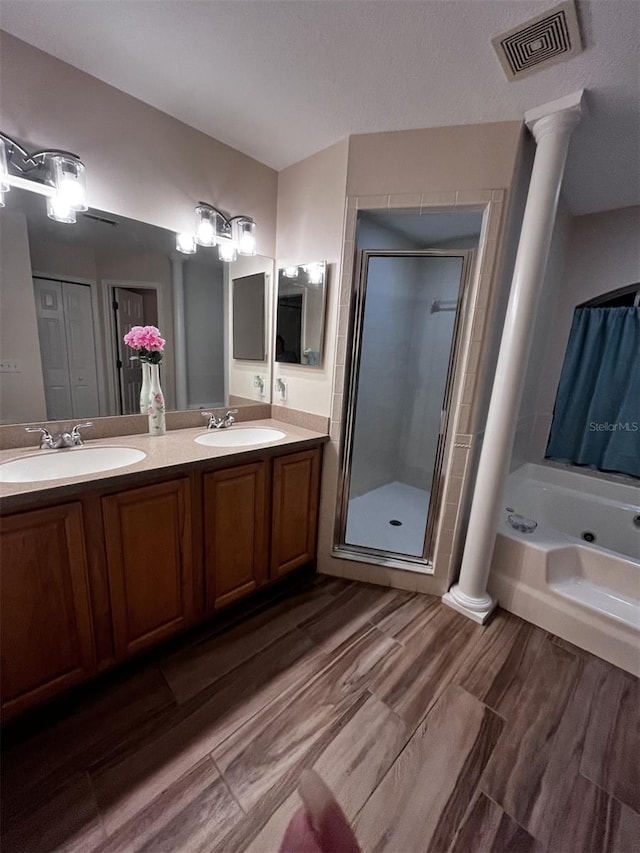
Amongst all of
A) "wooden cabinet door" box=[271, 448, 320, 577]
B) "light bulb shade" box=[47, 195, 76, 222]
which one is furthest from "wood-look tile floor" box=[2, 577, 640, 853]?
"light bulb shade" box=[47, 195, 76, 222]

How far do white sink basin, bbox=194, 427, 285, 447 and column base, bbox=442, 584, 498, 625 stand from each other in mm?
1307

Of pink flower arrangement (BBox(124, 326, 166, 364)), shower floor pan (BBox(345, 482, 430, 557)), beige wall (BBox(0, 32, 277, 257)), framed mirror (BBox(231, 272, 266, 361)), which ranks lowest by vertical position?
shower floor pan (BBox(345, 482, 430, 557))

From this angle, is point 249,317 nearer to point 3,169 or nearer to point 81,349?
point 81,349

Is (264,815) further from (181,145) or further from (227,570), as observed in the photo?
(181,145)

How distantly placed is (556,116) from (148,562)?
242cm

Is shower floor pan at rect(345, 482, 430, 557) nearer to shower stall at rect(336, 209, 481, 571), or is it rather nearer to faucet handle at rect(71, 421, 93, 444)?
shower stall at rect(336, 209, 481, 571)

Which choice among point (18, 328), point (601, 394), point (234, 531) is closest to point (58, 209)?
point (18, 328)

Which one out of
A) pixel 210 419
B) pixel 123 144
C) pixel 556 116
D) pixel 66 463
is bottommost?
pixel 66 463

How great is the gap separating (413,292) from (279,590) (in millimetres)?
2406

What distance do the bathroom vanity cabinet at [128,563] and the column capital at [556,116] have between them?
1.78 m

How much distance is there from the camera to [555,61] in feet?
3.79

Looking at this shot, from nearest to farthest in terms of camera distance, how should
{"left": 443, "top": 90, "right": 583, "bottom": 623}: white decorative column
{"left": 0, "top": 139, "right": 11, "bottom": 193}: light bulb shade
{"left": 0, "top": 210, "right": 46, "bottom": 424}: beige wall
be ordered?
{"left": 0, "top": 139, "right": 11, "bottom": 193}: light bulb shade
{"left": 0, "top": 210, "right": 46, "bottom": 424}: beige wall
{"left": 443, "top": 90, "right": 583, "bottom": 623}: white decorative column

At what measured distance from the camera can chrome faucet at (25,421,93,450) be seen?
139 centimetres

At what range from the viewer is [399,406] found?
3.04 m
